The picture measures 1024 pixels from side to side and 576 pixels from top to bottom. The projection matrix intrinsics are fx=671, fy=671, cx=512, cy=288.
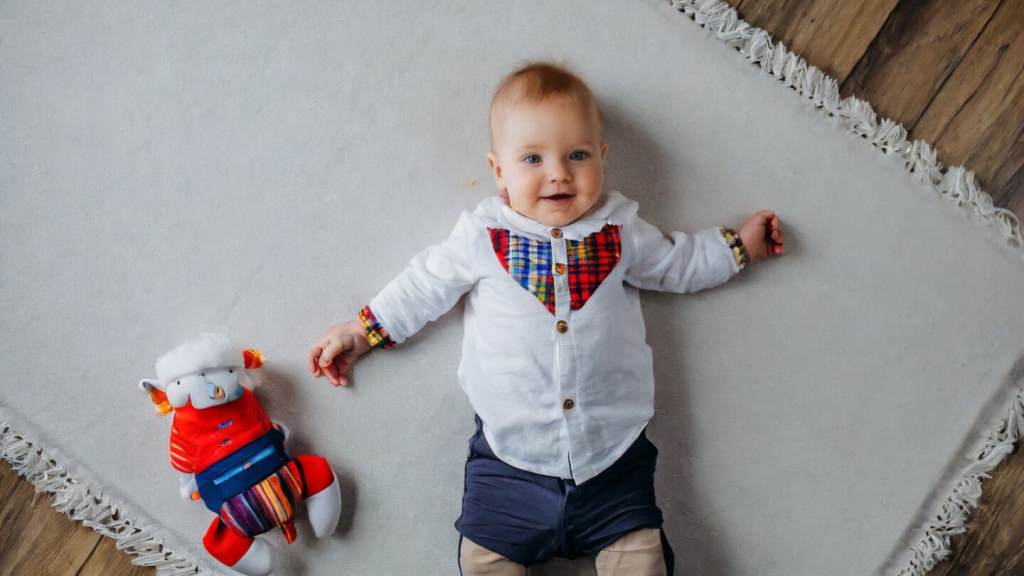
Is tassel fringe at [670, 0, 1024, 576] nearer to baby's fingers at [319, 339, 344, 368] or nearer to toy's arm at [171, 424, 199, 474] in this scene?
baby's fingers at [319, 339, 344, 368]

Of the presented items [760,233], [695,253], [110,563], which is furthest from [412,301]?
[110,563]

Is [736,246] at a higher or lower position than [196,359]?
higher

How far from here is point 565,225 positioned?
3.65 ft

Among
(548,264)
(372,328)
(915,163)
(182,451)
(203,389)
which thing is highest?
(915,163)

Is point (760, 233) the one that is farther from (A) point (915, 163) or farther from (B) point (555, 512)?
(B) point (555, 512)

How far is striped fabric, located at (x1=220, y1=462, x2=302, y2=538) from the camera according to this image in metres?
1.11

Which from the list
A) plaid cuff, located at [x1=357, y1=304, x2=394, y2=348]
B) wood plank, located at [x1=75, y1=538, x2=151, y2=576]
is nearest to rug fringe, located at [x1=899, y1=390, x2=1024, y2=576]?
plaid cuff, located at [x1=357, y1=304, x2=394, y2=348]

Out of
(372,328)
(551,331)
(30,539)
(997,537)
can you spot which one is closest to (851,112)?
(551,331)

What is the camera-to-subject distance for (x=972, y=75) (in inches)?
48.0

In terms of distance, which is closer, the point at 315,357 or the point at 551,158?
the point at 551,158

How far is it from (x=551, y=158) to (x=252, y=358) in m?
0.63

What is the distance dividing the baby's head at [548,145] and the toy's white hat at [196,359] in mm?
541

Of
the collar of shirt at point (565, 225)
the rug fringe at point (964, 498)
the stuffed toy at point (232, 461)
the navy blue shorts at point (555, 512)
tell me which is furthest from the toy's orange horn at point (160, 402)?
the rug fringe at point (964, 498)

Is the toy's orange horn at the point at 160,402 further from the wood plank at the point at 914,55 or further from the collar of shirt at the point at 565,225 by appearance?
the wood plank at the point at 914,55
